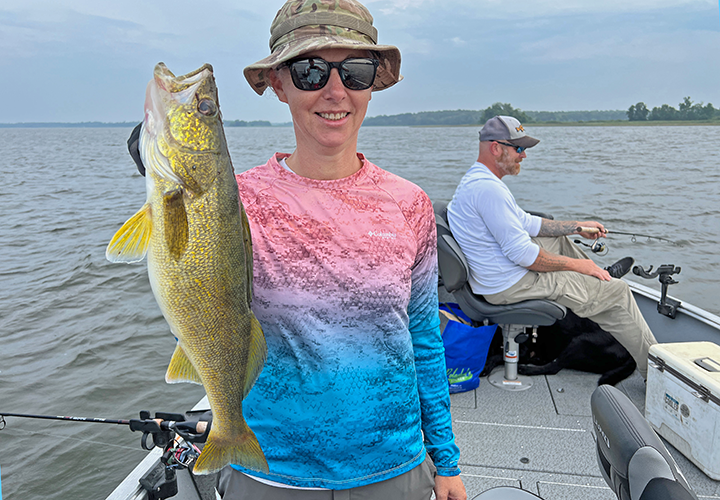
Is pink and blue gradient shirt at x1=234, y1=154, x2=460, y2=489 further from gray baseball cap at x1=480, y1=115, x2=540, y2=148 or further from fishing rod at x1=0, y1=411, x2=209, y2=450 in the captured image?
gray baseball cap at x1=480, y1=115, x2=540, y2=148

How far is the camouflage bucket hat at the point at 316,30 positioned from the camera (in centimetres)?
125

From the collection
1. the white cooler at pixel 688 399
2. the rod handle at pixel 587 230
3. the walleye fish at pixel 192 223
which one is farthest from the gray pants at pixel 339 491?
the rod handle at pixel 587 230

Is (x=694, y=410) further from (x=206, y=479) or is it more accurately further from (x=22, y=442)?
(x=22, y=442)

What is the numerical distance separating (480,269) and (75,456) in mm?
4547

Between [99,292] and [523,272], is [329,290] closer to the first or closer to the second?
[523,272]

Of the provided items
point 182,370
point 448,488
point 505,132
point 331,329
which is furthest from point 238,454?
point 505,132

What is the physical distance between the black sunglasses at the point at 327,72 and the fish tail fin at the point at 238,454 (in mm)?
862

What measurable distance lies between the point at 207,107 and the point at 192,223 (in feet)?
0.87

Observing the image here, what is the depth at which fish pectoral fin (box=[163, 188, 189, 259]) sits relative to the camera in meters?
1.12

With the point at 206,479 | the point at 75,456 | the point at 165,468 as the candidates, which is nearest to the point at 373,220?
the point at 165,468

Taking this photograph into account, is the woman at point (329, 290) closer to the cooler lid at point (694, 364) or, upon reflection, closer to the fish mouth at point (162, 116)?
the fish mouth at point (162, 116)

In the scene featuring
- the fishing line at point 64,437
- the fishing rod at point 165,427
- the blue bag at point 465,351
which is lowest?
the fishing line at point 64,437

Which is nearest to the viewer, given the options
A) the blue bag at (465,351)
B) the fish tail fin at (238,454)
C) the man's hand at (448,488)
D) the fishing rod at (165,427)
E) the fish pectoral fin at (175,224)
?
the fish pectoral fin at (175,224)

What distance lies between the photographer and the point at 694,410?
2.86 metres
